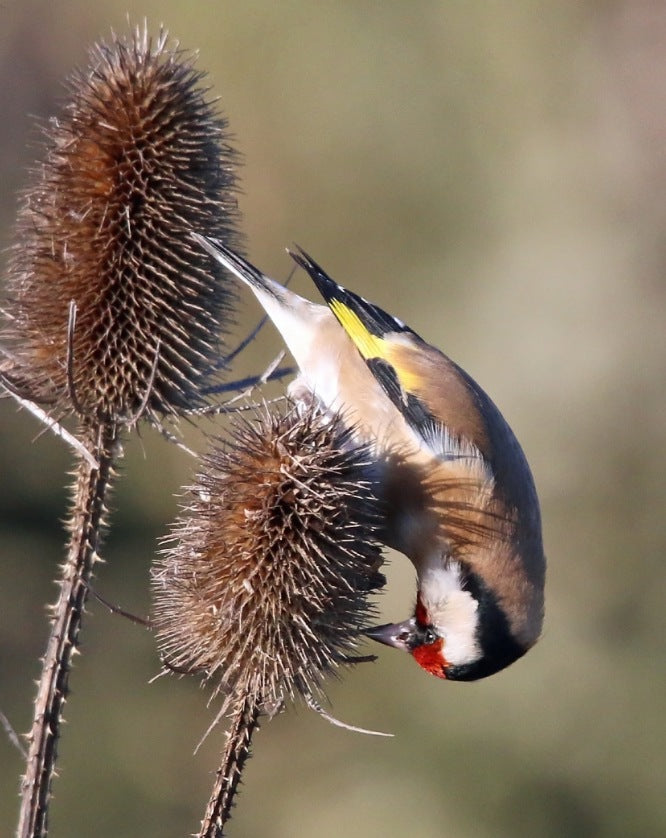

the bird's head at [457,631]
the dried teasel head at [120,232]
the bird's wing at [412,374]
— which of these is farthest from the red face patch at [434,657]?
the dried teasel head at [120,232]

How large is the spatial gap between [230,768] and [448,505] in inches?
49.0

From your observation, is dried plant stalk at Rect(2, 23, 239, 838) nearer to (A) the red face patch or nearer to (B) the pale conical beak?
(B) the pale conical beak

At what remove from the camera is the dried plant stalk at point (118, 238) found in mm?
2826

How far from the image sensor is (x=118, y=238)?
2.84m

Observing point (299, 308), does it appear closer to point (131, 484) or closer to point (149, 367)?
point (149, 367)

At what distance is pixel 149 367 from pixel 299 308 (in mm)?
1222

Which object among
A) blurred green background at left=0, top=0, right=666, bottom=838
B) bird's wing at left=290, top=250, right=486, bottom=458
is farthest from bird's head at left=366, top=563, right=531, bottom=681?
blurred green background at left=0, top=0, right=666, bottom=838

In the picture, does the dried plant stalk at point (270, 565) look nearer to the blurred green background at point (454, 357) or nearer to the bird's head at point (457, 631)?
the bird's head at point (457, 631)

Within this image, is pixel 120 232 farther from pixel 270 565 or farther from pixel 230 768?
pixel 230 768

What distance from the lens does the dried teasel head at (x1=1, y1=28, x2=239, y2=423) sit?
2828mm

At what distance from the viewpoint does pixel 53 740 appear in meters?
2.34

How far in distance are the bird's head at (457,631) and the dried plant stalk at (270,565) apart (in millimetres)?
648

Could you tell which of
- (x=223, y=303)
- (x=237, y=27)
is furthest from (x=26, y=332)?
(x=237, y=27)

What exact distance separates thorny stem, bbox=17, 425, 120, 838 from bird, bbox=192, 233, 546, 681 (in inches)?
27.1
